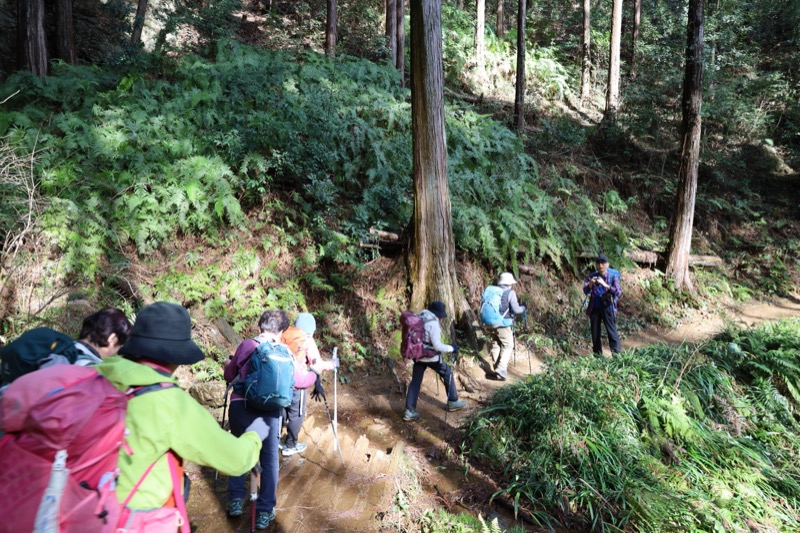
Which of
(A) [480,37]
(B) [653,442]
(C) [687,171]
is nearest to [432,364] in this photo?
(B) [653,442]

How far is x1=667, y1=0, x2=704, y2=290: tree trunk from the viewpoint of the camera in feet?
40.4

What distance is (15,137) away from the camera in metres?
8.15

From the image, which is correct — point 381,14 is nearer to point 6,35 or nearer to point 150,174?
point 6,35

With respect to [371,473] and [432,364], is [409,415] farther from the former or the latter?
[371,473]

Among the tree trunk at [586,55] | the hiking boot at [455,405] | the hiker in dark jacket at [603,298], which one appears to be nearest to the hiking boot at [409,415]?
the hiking boot at [455,405]

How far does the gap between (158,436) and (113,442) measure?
0.20 m

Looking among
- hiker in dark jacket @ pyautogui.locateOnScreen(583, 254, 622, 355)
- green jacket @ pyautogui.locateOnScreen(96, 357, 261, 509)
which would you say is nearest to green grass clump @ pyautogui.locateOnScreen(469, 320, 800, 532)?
hiker in dark jacket @ pyautogui.locateOnScreen(583, 254, 622, 355)

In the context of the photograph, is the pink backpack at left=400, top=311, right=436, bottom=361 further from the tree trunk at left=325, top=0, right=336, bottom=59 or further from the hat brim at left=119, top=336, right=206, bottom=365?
the tree trunk at left=325, top=0, right=336, bottom=59

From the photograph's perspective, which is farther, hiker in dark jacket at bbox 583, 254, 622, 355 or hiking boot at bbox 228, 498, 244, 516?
hiker in dark jacket at bbox 583, 254, 622, 355

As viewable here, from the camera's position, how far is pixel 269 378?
3.94 metres

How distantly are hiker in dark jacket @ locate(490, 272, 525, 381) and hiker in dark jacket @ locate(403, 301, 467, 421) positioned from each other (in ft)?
5.15

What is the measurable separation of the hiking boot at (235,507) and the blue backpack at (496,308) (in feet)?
16.2

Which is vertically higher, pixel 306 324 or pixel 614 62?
pixel 614 62

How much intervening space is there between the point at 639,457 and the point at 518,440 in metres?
1.28
